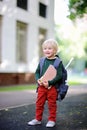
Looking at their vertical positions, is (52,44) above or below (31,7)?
below

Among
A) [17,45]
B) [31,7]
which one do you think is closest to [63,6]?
[31,7]

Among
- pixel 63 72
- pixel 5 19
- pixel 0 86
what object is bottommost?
pixel 0 86

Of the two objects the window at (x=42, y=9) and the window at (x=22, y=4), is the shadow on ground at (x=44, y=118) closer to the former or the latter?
the window at (x=42, y=9)

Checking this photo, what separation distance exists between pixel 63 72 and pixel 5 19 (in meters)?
3.63

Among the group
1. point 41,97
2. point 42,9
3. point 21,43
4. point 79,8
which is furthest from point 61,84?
point 79,8

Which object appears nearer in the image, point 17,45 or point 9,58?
point 17,45

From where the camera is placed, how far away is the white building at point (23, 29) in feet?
26.8

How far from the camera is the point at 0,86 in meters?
9.38

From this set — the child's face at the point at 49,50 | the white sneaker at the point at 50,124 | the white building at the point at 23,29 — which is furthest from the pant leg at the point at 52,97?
the white building at the point at 23,29

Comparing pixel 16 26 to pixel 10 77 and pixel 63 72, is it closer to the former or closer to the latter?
pixel 10 77

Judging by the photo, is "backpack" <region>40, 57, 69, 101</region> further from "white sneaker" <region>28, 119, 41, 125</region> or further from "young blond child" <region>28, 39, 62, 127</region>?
"white sneaker" <region>28, 119, 41, 125</region>

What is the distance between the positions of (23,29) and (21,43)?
38cm

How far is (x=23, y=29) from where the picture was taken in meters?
8.95

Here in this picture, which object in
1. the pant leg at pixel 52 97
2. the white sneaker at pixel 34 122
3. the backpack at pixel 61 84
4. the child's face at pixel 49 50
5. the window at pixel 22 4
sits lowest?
the white sneaker at pixel 34 122
